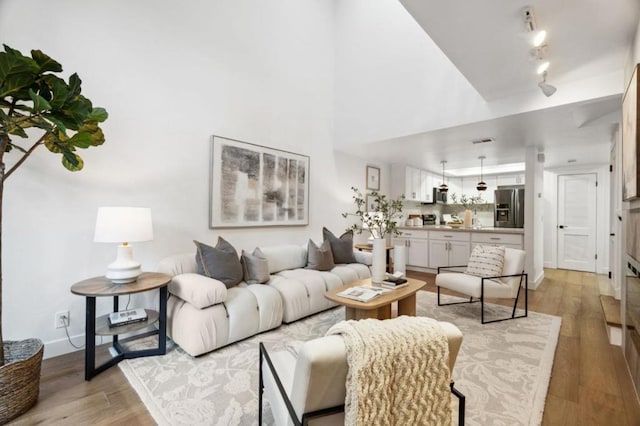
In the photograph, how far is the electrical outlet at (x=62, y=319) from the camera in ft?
Result: 8.04

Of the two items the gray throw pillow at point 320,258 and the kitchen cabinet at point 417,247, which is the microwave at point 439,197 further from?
A: the gray throw pillow at point 320,258

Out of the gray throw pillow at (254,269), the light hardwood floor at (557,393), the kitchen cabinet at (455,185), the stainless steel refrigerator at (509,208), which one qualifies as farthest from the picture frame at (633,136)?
the kitchen cabinet at (455,185)

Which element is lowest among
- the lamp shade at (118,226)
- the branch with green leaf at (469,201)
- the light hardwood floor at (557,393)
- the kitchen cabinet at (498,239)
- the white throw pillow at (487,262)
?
the light hardwood floor at (557,393)

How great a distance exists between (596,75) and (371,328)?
3593 millimetres

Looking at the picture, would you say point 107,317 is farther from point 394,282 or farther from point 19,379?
point 394,282

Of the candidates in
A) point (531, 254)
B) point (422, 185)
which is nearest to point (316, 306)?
point (531, 254)

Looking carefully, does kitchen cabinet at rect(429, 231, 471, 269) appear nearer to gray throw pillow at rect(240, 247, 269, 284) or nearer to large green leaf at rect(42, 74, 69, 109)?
gray throw pillow at rect(240, 247, 269, 284)

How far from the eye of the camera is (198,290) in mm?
2424

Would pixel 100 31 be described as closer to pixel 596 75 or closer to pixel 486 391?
pixel 486 391

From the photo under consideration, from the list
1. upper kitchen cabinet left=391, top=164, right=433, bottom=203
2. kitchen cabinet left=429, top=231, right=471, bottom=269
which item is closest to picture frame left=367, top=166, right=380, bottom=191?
upper kitchen cabinet left=391, top=164, right=433, bottom=203

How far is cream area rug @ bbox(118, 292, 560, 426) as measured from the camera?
1740 mm

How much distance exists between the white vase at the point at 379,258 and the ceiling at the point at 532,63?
1.82 metres

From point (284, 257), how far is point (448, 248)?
11.4ft

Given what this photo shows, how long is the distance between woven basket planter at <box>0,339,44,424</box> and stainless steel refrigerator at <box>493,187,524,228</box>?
725cm
